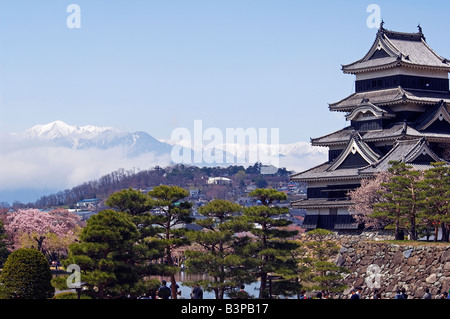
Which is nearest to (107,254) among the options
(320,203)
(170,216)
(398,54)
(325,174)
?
(170,216)

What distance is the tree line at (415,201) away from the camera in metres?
44.3

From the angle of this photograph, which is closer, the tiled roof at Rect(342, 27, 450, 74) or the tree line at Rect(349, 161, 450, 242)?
the tree line at Rect(349, 161, 450, 242)

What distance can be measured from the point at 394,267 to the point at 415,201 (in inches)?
139

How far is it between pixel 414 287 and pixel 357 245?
6.32m

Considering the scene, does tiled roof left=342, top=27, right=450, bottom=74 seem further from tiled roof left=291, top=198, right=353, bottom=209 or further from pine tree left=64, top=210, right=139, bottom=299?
pine tree left=64, top=210, right=139, bottom=299

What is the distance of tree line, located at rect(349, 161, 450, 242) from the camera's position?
44.3m

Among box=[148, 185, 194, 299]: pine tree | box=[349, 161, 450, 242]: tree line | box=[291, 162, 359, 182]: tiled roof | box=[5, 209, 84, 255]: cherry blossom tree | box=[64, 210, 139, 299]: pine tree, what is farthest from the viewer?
box=[5, 209, 84, 255]: cherry blossom tree

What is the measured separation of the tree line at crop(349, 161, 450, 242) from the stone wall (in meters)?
1.65

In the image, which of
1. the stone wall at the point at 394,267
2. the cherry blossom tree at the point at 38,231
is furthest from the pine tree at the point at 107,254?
the cherry blossom tree at the point at 38,231

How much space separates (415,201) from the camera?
44.8 metres

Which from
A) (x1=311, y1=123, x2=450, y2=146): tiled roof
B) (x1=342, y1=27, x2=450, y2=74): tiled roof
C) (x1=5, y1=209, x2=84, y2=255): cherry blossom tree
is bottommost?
(x1=5, y1=209, x2=84, y2=255): cherry blossom tree

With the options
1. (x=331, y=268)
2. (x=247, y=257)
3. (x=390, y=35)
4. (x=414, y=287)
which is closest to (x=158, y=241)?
(x=247, y=257)
